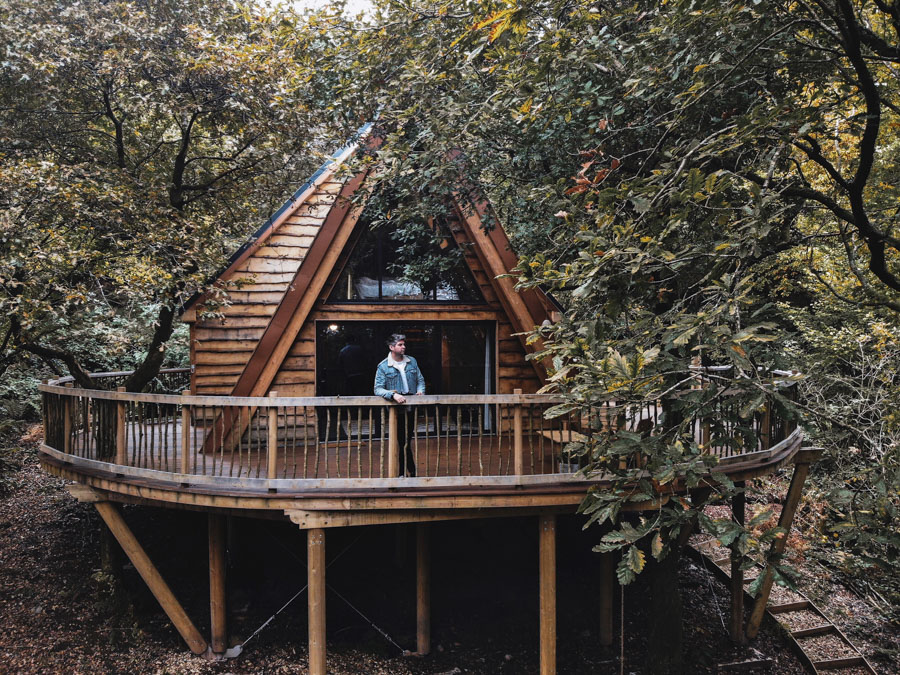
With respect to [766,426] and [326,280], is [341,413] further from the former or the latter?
[766,426]

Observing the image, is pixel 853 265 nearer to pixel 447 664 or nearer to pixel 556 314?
pixel 556 314

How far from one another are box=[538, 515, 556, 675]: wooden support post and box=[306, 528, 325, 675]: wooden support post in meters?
2.65

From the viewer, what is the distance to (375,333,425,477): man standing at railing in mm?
6285

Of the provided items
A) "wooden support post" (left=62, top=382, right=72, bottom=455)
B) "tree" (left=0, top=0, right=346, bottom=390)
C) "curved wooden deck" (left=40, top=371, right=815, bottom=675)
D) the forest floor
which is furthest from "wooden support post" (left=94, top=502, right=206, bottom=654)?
"tree" (left=0, top=0, right=346, bottom=390)

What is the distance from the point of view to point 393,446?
19.7 ft

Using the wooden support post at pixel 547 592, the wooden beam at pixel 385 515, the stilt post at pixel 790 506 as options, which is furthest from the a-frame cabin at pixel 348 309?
the stilt post at pixel 790 506

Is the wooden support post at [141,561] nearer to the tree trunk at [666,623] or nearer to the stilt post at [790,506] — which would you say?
the tree trunk at [666,623]

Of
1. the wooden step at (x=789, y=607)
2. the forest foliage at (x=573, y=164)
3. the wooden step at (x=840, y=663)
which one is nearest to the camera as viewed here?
the forest foliage at (x=573, y=164)

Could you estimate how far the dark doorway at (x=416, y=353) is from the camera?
8.97m

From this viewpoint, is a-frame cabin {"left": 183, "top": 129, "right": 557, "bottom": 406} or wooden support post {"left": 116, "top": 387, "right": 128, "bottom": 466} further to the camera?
a-frame cabin {"left": 183, "top": 129, "right": 557, "bottom": 406}

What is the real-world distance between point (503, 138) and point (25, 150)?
8.82 m

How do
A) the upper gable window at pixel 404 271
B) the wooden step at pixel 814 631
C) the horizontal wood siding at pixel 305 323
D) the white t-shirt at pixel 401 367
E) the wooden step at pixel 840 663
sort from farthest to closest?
the wooden step at pixel 814 631, the wooden step at pixel 840 663, the upper gable window at pixel 404 271, the horizontal wood siding at pixel 305 323, the white t-shirt at pixel 401 367

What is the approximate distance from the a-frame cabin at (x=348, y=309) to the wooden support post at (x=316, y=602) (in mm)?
2744

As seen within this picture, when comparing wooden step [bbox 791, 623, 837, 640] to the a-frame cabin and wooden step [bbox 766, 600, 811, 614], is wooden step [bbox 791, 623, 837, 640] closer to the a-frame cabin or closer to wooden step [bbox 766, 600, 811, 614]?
wooden step [bbox 766, 600, 811, 614]
